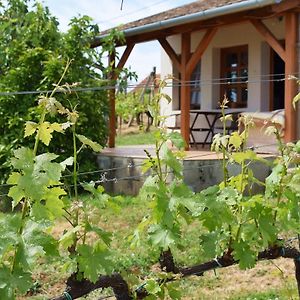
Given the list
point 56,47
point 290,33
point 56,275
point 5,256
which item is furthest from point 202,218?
point 56,47

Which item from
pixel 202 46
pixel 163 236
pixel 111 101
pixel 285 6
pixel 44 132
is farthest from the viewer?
pixel 111 101

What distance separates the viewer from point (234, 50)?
1206cm

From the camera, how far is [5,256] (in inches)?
78.1

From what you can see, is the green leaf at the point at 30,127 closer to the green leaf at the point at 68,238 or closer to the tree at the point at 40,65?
the green leaf at the point at 68,238

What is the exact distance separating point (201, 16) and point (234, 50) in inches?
115

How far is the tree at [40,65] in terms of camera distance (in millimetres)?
9766

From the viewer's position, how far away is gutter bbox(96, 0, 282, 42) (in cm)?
852

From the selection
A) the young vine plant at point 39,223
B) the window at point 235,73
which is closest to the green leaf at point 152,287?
the young vine plant at point 39,223

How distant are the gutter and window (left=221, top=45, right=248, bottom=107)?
2.09m

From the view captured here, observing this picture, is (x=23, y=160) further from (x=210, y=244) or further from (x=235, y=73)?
(x=235, y=73)

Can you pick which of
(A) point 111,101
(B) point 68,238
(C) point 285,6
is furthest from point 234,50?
(B) point 68,238

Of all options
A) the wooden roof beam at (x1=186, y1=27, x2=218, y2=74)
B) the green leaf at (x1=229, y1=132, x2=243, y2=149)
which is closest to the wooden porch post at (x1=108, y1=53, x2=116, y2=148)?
the wooden roof beam at (x1=186, y1=27, x2=218, y2=74)

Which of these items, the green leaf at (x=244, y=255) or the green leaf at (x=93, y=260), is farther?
the green leaf at (x=244, y=255)

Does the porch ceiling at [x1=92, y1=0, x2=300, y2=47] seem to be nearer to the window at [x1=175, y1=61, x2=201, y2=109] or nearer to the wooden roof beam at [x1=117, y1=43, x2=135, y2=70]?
the wooden roof beam at [x1=117, y1=43, x2=135, y2=70]
